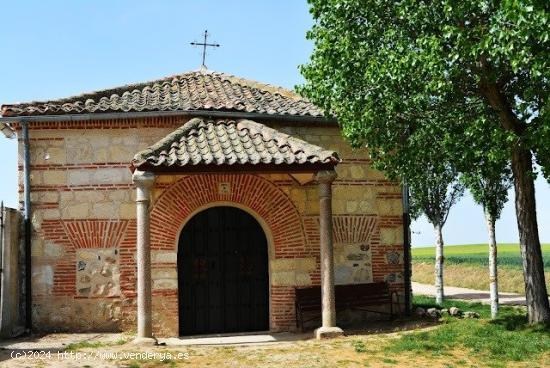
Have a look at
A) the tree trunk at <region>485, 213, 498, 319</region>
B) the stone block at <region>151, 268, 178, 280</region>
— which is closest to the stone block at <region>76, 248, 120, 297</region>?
the stone block at <region>151, 268, 178, 280</region>

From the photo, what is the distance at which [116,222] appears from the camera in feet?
39.5

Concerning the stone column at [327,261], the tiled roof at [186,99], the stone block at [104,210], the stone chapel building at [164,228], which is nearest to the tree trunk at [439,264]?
the stone chapel building at [164,228]

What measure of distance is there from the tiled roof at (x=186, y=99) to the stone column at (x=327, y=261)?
225cm

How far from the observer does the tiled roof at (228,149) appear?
412 inches

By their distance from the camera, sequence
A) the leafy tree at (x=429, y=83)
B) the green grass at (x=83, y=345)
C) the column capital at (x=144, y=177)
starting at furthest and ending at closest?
the column capital at (x=144, y=177), the green grass at (x=83, y=345), the leafy tree at (x=429, y=83)

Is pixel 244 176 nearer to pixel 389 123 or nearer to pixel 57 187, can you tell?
pixel 389 123

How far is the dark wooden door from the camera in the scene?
39.3 ft

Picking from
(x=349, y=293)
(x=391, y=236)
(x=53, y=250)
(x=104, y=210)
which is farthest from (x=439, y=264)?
(x=53, y=250)

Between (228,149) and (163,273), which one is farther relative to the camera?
(163,273)

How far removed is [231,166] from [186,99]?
3.22 metres

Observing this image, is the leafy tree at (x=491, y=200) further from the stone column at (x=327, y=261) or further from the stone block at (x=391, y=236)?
the stone column at (x=327, y=261)

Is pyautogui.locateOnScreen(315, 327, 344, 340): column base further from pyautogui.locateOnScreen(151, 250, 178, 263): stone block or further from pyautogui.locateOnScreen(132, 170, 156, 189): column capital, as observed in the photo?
pyautogui.locateOnScreen(132, 170, 156, 189): column capital

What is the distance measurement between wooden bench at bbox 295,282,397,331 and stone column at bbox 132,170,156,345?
2936 millimetres

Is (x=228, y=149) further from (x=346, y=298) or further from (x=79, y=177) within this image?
(x=346, y=298)
